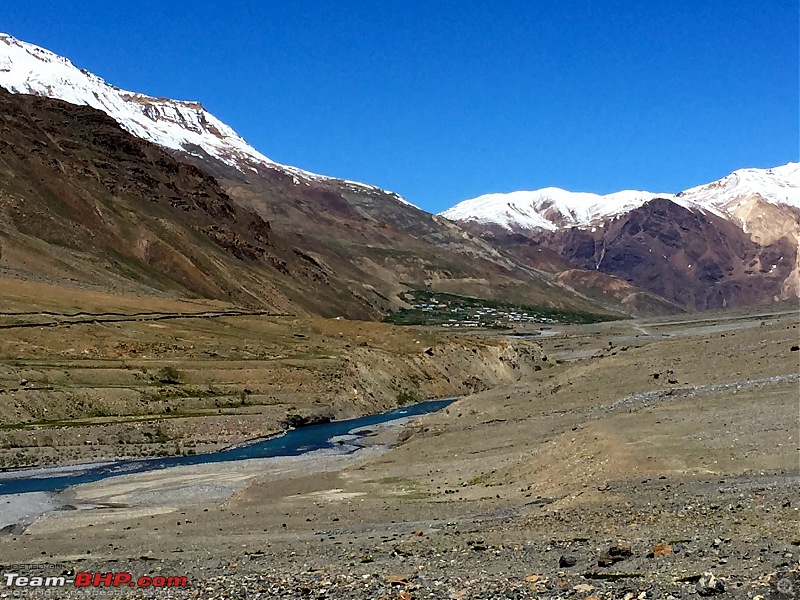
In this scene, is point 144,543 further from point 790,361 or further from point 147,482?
point 790,361

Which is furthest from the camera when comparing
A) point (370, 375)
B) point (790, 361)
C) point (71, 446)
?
point (370, 375)

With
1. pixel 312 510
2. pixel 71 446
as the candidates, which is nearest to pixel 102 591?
pixel 312 510

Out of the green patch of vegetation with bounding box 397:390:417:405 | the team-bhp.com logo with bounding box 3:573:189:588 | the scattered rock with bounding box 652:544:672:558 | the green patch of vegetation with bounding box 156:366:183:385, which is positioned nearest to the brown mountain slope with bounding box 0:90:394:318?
the green patch of vegetation with bounding box 156:366:183:385

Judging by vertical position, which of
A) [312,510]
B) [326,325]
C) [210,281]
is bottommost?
[312,510]

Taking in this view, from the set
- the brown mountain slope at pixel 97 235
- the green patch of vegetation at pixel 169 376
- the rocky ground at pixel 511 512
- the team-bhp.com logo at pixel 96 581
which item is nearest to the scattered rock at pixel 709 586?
the rocky ground at pixel 511 512

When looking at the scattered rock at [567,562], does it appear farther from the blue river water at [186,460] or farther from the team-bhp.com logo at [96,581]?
the blue river water at [186,460]

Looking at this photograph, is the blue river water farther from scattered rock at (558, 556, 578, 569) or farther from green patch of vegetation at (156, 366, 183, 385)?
scattered rock at (558, 556, 578, 569)

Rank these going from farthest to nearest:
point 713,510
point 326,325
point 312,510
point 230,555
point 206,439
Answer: point 326,325
point 206,439
point 312,510
point 230,555
point 713,510

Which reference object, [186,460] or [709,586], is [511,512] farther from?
[186,460]
